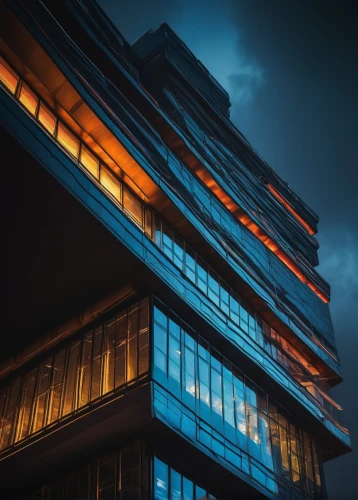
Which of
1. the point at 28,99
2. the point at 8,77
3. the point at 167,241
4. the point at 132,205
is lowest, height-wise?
the point at 167,241

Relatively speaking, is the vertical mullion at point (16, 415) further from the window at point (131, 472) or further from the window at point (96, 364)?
the window at point (131, 472)

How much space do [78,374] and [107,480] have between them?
546 cm

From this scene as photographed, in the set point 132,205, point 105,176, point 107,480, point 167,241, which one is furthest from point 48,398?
point 105,176

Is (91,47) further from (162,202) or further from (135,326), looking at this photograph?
(135,326)

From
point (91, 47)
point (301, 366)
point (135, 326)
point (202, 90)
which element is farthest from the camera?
point (202, 90)

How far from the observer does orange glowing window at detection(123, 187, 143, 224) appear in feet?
111

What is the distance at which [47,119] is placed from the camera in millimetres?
31016

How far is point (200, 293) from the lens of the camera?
3541 centimetres

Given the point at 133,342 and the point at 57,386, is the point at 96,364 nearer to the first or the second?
the point at 133,342

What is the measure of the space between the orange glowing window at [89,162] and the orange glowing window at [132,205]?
2037mm

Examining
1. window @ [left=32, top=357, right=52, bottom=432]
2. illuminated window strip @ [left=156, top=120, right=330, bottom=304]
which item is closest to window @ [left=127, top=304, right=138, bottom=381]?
window @ [left=32, top=357, right=52, bottom=432]

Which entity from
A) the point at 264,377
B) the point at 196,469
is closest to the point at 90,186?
the point at 196,469

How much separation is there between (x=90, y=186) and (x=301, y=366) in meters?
22.9

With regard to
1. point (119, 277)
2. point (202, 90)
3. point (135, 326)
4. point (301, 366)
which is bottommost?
point (135, 326)
